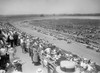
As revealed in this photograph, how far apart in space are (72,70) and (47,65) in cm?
218

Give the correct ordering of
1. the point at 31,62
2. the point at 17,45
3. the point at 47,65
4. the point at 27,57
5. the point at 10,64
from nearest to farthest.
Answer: the point at 47,65 → the point at 10,64 → the point at 31,62 → the point at 27,57 → the point at 17,45

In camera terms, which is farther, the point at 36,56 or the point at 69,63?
the point at 36,56

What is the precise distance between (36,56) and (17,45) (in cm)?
333

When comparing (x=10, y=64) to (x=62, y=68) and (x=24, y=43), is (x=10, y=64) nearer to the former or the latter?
(x=24, y=43)

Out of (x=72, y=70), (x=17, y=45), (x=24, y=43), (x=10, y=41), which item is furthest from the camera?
(x=17, y=45)

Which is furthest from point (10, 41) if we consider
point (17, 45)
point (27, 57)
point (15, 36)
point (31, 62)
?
point (31, 62)

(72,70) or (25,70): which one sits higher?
(72,70)

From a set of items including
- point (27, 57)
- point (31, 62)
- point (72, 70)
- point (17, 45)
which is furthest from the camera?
point (17, 45)

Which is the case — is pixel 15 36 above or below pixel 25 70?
above

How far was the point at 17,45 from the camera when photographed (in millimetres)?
7375

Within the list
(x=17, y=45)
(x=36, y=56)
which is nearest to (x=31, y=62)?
(x=36, y=56)

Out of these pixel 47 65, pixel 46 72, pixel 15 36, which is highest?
pixel 15 36

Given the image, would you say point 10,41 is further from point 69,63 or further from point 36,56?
point 69,63

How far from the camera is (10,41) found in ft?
21.3
